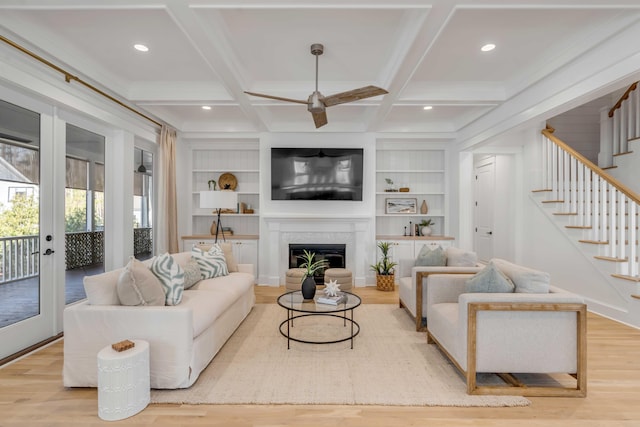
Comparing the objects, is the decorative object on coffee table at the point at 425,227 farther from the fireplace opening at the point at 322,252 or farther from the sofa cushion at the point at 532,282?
the sofa cushion at the point at 532,282

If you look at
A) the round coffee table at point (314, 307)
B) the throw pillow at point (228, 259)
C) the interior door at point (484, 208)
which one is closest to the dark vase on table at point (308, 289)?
the round coffee table at point (314, 307)

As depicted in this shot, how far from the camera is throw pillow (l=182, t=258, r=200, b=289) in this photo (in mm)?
3325

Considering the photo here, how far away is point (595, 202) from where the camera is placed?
4.21 meters

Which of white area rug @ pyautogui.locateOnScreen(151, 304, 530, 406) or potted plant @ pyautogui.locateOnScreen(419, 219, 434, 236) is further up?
potted plant @ pyautogui.locateOnScreen(419, 219, 434, 236)

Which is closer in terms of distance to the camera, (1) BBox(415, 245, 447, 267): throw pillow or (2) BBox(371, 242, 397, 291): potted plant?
(1) BBox(415, 245, 447, 267): throw pillow

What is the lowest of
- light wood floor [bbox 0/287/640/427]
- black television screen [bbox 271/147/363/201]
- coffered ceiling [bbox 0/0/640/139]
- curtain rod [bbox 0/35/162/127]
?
light wood floor [bbox 0/287/640/427]

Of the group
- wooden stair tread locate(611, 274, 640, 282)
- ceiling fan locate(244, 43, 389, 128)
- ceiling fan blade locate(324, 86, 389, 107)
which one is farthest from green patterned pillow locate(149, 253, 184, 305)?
wooden stair tread locate(611, 274, 640, 282)

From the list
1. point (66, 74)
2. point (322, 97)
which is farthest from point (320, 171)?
point (66, 74)

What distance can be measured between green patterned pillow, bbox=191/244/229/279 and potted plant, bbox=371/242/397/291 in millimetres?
2503

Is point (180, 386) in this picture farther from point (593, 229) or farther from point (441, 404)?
point (593, 229)

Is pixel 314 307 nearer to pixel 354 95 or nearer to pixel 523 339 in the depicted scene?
pixel 523 339

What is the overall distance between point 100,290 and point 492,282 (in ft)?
9.44

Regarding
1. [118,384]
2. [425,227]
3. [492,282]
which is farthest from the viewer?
[425,227]

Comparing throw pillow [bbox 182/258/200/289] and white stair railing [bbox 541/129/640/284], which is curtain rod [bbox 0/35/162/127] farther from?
white stair railing [bbox 541/129/640/284]
